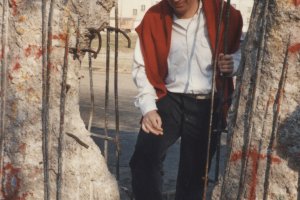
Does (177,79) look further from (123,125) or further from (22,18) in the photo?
(123,125)

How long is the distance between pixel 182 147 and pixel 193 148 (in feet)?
0.28

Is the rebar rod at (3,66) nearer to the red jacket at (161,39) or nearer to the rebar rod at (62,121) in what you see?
the rebar rod at (62,121)

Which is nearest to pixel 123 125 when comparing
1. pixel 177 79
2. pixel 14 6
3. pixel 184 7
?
pixel 177 79

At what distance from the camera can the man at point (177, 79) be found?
119 inches

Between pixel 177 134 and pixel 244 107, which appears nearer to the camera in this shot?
pixel 244 107

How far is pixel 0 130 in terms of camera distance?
280 cm

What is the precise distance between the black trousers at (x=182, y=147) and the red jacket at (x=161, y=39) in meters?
0.13

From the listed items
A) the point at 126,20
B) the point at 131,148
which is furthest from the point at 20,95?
the point at 126,20

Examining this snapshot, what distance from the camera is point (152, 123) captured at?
3.01m

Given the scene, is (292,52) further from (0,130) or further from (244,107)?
(0,130)

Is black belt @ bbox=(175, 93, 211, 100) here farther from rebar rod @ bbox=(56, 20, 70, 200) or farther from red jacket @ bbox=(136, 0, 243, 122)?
rebar rod @ bbox=(56, 20, 70, 200)

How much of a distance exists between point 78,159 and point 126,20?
27919mm

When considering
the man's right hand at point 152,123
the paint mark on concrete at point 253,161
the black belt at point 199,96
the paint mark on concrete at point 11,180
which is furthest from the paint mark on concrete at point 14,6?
the paint mark on concrete at point 253,161

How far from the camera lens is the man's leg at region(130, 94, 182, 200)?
10.5ft
